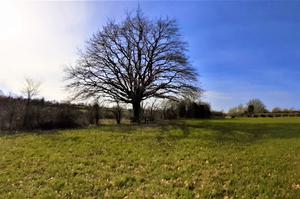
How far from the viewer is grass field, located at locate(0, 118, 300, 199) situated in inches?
304

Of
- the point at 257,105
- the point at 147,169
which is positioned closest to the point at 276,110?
the point at 257,105

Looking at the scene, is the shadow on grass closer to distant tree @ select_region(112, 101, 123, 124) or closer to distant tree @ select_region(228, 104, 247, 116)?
distant tree @ select_region(112, 101, 123, 124)

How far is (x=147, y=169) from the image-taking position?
9.64 metres

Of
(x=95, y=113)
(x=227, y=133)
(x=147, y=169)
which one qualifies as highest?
(x=95, y=113)

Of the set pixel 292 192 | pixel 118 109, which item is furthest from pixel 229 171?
pixel 118 109

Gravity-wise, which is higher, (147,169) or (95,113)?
(95,113)

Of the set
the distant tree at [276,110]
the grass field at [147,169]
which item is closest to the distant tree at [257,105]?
the distant tree at [276,110]

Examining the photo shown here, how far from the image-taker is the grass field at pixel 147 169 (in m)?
7.71

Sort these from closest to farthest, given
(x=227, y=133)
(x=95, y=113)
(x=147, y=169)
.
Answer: (x=147, y=169)
(x=227, y=133)
(x=95, y=113)

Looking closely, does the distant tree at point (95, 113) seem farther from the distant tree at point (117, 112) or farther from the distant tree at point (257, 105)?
the distant tree at point (257, 105)

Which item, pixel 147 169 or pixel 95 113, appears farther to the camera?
pixel 95 113

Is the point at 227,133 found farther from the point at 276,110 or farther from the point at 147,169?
the point at 276,110

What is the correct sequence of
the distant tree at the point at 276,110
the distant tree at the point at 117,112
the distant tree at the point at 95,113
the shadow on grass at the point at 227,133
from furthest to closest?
1. the distant tree at the point at 276,110
2. the distant tree at the point at 117,112
3. the distant tree at the point at 95,113
4. the shadow on grass at the point at 227,133

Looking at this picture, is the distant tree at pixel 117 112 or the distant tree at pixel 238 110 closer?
the distant tree at pixel 117 112
